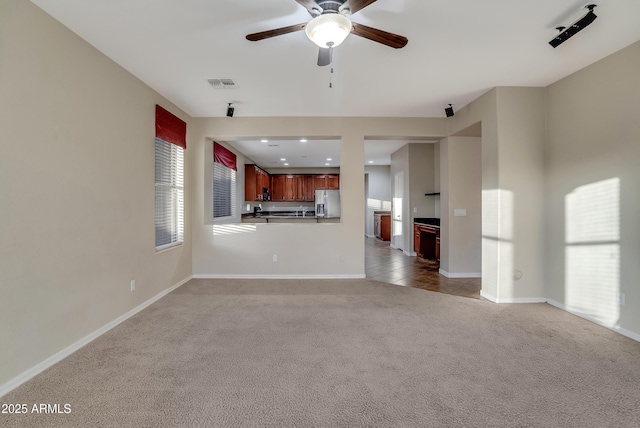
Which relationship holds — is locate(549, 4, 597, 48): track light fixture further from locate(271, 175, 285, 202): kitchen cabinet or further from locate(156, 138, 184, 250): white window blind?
locate(271, 175, 285, 202): kitchen cabinet

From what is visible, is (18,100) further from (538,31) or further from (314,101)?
(538,31)

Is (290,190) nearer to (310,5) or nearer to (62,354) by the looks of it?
(62,354)

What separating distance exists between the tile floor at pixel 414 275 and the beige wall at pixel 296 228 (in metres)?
0.64

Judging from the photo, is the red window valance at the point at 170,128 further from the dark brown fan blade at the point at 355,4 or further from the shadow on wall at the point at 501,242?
A: the shadow on wall at the point at 501,242

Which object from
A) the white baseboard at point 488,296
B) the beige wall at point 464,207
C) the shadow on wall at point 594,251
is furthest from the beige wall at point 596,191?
the beige wall at point 464,207

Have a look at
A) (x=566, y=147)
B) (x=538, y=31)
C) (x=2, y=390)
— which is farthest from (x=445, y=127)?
(x=2, y=390)

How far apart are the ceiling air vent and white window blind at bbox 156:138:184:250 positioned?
1123 mm

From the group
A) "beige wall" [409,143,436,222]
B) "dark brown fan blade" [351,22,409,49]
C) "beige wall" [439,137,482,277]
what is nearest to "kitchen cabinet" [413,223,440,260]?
"beige wall" [409,143,436,222]

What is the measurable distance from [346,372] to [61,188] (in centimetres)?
268

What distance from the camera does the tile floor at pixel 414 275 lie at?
162 inches

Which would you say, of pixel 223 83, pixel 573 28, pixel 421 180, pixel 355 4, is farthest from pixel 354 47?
pixel 421 180

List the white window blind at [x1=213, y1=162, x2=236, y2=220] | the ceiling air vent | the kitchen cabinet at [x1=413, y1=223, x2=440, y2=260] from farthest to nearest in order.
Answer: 1. the kitchen cabinet at [x1=413, y1=223, x2=440, y2=260]
2. the white window blind at [x1=213, y1=162, x2=236, y2=220]
3. the ceiling air vent

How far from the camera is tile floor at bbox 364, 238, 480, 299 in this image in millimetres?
4109

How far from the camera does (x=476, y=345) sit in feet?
7.95
